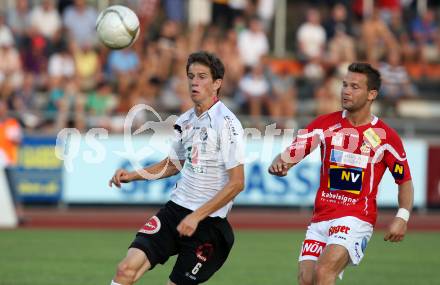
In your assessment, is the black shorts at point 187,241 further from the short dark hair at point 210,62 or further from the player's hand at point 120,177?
the short dark hair at point 210,62

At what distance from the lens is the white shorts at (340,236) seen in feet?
25.4

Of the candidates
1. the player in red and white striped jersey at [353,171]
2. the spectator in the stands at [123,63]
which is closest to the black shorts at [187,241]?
the player in red and white striped jersey at [353,171]

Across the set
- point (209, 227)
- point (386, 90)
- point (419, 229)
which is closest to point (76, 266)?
point (209, 227)

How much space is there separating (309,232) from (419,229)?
33.9 feet

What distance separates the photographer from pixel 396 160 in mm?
7992

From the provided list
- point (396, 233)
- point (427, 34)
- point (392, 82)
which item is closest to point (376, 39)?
point (392, 82)

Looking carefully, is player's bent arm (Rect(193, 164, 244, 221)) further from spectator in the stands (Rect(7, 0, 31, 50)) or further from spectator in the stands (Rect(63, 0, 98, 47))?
spectator in the stands (Rect(7, 0, 31, 50))

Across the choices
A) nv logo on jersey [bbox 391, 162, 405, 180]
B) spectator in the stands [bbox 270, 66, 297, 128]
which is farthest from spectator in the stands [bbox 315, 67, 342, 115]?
nv logo on jersey [bbox 391, 162, 405, 180]

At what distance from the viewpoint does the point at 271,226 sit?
17844mm

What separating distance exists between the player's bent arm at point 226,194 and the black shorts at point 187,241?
1.84ft

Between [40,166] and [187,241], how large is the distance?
11.8 meters

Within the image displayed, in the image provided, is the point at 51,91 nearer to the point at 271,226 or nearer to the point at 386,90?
the point at 271,226

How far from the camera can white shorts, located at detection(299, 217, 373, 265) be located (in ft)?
25.4

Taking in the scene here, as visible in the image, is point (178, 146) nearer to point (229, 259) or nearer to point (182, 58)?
point (229, 259)
